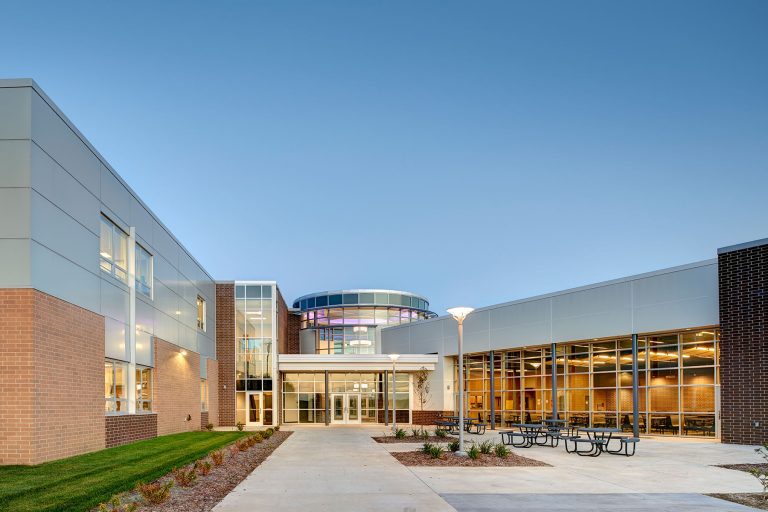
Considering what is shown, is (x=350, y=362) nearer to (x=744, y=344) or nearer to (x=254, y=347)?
(x=254, y=347)

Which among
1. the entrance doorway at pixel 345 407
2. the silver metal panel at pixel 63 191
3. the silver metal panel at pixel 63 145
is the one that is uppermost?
the silver metal panel at pixel 63 145

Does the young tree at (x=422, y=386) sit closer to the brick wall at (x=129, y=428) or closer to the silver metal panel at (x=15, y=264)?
the brick wall at (x=129, y=428)

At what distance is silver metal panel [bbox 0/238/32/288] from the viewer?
1441 cm

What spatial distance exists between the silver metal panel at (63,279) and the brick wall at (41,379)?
24 cm

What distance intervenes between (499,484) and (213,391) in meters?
27.9

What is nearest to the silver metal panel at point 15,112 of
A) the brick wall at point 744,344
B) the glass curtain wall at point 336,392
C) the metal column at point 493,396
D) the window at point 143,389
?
the window at point 143,389

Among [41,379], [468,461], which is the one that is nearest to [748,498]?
[468,461]

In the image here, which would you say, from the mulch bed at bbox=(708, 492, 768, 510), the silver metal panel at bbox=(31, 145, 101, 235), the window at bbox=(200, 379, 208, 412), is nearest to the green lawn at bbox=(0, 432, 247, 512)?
the silver metal panel at bbox=(31, 145, 101, 235)

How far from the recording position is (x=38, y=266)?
14.9 metres

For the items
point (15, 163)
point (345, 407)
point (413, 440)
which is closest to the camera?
point (15, 163)

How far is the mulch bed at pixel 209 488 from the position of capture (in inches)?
413

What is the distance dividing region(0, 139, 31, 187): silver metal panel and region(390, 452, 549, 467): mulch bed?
10985 millimetres

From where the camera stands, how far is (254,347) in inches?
1609

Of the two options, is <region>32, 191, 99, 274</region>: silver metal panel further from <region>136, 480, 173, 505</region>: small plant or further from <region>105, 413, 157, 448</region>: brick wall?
<region>136, 480, 173, 505</region>: small plant
